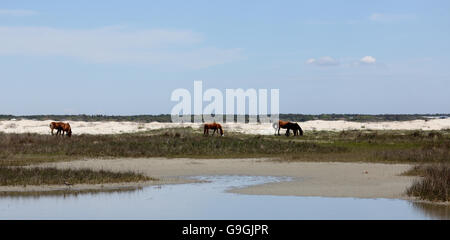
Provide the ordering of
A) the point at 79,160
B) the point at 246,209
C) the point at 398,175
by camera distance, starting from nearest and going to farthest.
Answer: the point at 246,209
the point at 398,175
the point at 79,160

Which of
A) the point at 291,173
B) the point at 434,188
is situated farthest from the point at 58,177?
the point at 434,188

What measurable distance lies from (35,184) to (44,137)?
22105mm

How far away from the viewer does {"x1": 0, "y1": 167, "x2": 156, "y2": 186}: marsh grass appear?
26016mm

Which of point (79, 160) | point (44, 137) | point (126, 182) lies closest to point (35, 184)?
point (126, 182)

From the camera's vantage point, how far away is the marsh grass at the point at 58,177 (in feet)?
85.4

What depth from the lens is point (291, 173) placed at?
32.2 m

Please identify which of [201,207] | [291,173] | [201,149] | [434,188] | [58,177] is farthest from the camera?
[201,149]

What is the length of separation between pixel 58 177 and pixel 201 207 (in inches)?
318

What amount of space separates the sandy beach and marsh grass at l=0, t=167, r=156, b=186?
22.8 inches

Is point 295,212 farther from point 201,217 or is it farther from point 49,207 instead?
point 49,207

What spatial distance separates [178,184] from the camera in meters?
27.5

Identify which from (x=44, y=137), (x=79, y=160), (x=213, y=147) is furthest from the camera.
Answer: (x=44, y=137)

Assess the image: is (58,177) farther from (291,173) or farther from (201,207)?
(291,173)

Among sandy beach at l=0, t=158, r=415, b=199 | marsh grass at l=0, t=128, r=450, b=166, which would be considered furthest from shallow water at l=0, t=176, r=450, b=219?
marsh grass at l=0, t=128, r=450, b=166
